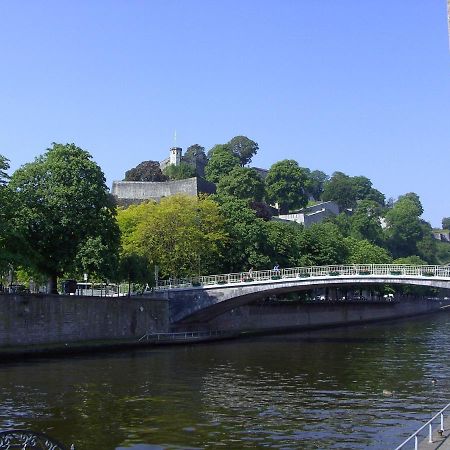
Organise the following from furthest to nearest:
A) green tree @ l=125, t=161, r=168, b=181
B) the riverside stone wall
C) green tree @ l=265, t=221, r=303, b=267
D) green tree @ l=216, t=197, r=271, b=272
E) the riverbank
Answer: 1. green tree @ l=125, t=161, r=168, b=181
2. green tree @ l=265, t=221, r=303, b=267
3. green tree @ l=216, t=197, r=271, b=272
4. the riverbank
5. the riverside stone wall

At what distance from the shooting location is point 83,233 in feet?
152

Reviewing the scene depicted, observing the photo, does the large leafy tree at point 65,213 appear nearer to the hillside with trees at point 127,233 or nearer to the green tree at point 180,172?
the hillside with trees at point 127,233

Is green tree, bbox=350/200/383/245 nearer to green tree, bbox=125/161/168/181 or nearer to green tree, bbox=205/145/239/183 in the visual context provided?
green tree, bbox=205/145/239/183

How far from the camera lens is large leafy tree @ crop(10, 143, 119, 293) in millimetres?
45000

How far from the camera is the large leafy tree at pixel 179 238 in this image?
58.3 meters

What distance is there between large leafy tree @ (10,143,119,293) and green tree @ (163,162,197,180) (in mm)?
79803

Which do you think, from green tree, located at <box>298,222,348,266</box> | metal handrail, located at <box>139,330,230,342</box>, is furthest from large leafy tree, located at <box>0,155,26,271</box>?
green tree, located at <box>298,222,348,266</box>

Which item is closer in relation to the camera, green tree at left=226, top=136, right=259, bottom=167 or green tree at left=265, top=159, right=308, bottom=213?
green tree at left=265, top=159, right=308, bottom=213

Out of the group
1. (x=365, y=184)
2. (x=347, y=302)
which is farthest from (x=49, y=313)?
(x=365, y=184)

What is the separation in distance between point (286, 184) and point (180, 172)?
20.1 metres

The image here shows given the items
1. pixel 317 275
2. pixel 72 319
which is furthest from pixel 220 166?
pixel 72 319

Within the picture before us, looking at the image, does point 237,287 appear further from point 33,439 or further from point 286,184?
point 286,184

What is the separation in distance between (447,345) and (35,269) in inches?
1110

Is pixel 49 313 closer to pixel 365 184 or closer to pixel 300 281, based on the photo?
pixel 300 281
